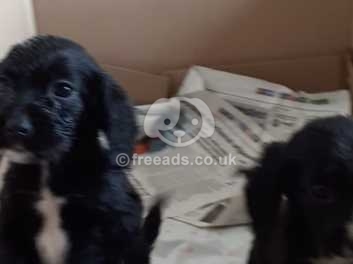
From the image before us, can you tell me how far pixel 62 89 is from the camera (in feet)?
3.84

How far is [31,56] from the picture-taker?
3.83 ft


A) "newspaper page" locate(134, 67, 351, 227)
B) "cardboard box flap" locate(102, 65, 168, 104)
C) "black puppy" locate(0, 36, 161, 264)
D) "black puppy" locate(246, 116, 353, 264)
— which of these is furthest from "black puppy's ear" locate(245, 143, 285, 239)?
"cardboard box flap" locate(102, 65, 168, 104)

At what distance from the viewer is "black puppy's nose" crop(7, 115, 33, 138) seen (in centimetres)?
110

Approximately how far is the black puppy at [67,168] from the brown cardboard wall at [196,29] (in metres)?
0.93

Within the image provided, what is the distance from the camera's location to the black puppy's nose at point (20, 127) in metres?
1.10

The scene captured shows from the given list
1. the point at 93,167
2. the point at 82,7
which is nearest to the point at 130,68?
the point at 82,7

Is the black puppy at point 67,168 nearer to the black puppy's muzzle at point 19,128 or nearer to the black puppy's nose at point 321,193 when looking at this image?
the black puppy's muzzle at point 19,128

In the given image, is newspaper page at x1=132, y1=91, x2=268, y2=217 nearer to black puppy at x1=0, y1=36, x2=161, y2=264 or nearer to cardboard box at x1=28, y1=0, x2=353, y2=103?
cardboard box at x1=28, y1=0, x2=353, y2=103

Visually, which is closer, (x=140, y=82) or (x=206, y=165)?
(x=206, y=165)

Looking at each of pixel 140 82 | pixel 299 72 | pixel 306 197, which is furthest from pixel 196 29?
pixel 306 197
